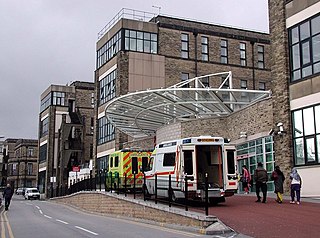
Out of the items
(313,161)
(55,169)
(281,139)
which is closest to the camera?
(313,161)

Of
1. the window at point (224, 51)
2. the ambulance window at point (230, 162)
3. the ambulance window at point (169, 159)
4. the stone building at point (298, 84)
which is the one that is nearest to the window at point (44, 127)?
the window at point (224, 51)

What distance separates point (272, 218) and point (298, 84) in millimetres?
11002

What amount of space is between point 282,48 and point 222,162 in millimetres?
8921

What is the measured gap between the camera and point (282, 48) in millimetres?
24891

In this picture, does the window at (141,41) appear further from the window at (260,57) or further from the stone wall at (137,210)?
the stone wall at (137,210)

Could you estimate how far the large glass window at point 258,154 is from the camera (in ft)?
88.5

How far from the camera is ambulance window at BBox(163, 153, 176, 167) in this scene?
1894 cm

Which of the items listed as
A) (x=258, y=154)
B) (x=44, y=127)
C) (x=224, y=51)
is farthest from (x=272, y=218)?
(x=44, y=127)

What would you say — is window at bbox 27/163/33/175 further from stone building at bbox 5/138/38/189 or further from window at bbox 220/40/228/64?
window at bbox 220/40/228/64

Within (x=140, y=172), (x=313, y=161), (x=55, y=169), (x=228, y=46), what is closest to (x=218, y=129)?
(x=140, y=172)

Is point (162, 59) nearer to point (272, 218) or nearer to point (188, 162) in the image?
point (188, 162)

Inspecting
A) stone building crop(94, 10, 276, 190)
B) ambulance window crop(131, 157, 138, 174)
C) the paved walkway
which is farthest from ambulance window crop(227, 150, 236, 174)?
stone building crop(94, 10, 276, 190)

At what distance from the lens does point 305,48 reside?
77.2ft

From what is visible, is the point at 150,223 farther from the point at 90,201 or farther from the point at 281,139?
the point at 90,201
